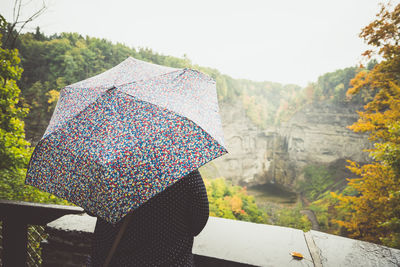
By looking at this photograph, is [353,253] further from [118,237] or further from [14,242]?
[14,242]

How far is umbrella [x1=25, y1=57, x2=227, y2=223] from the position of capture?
36.9 inches

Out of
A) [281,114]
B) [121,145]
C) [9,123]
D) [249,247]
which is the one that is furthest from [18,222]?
[281,114]

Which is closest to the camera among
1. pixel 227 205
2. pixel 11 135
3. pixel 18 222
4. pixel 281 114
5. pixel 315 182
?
pixel 18 222

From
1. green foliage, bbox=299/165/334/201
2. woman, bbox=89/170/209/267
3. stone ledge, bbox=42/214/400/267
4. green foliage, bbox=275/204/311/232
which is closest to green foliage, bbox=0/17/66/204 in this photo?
stone ledge, bbox=42/214/400/267

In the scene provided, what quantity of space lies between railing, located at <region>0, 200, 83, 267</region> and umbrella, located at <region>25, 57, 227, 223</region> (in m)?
1.08

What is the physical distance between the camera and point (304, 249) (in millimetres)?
1631

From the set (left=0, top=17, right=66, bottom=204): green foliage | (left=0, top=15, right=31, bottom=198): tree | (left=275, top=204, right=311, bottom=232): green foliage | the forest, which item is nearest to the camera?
(left=0, top=17, right=66, bottom=204): green foliage

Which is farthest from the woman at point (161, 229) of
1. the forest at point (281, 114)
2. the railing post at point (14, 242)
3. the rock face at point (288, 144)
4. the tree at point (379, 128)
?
the rock face at point (288, 144)

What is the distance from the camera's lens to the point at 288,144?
32500 mm

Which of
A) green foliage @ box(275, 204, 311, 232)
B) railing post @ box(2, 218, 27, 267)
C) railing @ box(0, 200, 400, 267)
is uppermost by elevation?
railing @ box(0, 200, 400, 267)

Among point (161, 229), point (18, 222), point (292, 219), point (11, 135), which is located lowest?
point (292, 219)

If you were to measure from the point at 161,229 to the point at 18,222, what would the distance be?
68.1 inches

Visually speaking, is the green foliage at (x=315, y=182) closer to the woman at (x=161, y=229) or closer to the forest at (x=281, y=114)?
the forest at (x=281, y=114)

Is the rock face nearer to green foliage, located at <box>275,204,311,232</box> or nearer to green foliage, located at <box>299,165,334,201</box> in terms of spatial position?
green foliage, located at <box>299,165,334,201</box>
